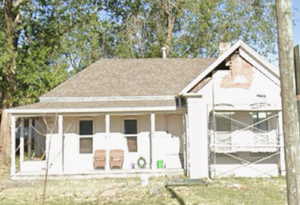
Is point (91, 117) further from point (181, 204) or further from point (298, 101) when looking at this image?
point (298, 101)

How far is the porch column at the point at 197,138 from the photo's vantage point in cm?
1457

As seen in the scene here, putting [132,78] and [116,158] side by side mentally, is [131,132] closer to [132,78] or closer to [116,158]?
[116,158]

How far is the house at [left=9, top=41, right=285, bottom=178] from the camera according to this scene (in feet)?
49.6

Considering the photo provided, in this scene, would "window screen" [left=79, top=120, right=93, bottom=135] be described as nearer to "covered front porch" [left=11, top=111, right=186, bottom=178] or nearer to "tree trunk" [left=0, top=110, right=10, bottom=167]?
"covered front porch" [left=11, top=111, right=186, bottom=178]

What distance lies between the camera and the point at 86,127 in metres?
17.4

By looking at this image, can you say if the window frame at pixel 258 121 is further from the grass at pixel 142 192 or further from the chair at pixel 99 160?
the chair at pixel 99 160

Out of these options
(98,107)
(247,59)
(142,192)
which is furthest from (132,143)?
(247,59)

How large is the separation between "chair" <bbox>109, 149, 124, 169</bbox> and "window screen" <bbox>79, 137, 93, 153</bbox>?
1.14 metres

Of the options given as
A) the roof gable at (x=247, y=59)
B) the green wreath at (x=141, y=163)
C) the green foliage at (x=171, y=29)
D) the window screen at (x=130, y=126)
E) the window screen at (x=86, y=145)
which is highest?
the green foliage at (x=171, y=29)

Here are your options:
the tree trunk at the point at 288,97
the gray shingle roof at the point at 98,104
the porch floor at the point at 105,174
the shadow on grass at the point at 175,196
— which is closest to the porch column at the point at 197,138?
the porch floor at the point at 105,174

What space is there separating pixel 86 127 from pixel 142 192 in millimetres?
6610

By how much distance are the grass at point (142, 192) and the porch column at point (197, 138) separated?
36.2 inches

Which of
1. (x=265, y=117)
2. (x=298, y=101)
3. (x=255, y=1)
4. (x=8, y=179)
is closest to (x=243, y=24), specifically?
(x=255, y=1)

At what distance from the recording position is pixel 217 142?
15.5 m
